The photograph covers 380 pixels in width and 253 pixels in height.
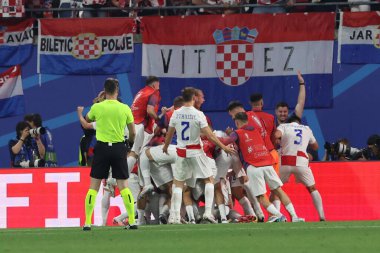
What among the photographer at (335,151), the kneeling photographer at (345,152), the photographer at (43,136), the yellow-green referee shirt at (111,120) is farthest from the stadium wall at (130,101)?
the yellow-green referee shirt at (111,120)

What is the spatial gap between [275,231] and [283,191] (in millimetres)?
5340

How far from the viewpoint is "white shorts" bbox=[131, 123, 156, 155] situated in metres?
22.0

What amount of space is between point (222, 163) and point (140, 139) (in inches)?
57.1

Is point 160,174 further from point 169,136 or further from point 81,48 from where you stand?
point 81,48

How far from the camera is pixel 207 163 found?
824 inches

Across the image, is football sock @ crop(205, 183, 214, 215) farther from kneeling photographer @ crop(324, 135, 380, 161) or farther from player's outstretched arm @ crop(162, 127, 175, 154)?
kneeling photographer @ crop(324, 135, 380, 161)

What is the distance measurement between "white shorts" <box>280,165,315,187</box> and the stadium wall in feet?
14.9

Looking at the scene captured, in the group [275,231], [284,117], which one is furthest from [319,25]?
[275,231]

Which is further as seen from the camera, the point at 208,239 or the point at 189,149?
the point at 189,149

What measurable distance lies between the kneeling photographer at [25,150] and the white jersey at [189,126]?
13.8ft

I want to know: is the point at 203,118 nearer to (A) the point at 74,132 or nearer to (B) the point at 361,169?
(B) the point at 361,169

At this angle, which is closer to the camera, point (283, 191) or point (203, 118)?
point (203, 118)

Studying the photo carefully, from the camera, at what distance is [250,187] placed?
21.4 metres

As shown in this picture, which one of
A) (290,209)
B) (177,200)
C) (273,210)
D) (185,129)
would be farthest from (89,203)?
(290,209)
